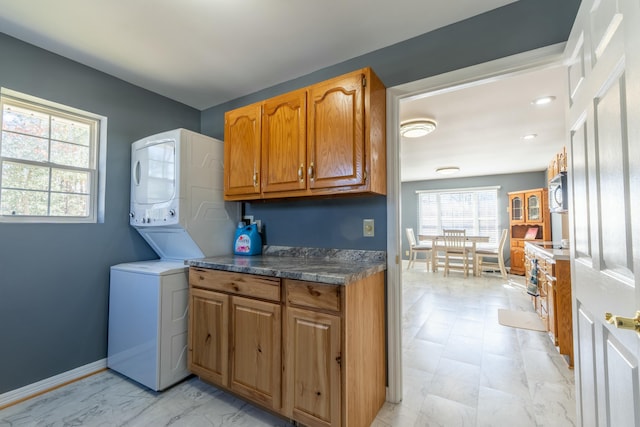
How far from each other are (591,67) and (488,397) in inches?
77.2

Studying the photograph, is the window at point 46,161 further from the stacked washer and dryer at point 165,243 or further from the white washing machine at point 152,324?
the white washing machine at point 152,324

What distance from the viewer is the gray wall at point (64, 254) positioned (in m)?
1.82

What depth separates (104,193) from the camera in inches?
89.6

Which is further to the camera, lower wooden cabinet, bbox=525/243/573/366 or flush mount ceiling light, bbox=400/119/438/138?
flush mount ceiling light, bbox=400/119/438/138

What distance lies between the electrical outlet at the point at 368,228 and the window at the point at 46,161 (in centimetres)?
218

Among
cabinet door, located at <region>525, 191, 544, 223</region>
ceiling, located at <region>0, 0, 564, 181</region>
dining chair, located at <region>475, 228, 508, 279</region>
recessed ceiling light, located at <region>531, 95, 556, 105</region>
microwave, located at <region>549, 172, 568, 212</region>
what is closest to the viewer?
ceiling, located at <region>0, 0, 564, 181</region>

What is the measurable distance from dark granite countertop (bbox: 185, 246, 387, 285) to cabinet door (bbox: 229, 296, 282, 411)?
0.20 m

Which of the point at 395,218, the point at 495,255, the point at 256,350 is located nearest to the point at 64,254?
the point at 256,350

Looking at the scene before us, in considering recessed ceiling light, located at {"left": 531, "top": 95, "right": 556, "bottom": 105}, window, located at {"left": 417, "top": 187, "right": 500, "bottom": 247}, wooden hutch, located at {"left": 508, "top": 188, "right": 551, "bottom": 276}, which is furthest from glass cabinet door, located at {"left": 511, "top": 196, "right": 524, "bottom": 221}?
recessed ceiling light, located at {"left": 531, "top": 95, "right": 556, "bottom": 105}

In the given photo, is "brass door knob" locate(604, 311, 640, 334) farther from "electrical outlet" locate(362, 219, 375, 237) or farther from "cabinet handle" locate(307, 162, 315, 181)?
"cabinet handle" locate(307, 162, 315, 181)

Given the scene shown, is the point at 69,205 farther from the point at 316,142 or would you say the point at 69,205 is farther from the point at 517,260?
the point at 517,260

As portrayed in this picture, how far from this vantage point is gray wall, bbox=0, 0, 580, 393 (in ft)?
5.34

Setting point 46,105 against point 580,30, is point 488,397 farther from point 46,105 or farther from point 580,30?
point 46,105

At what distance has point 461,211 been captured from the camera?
23.8ft
